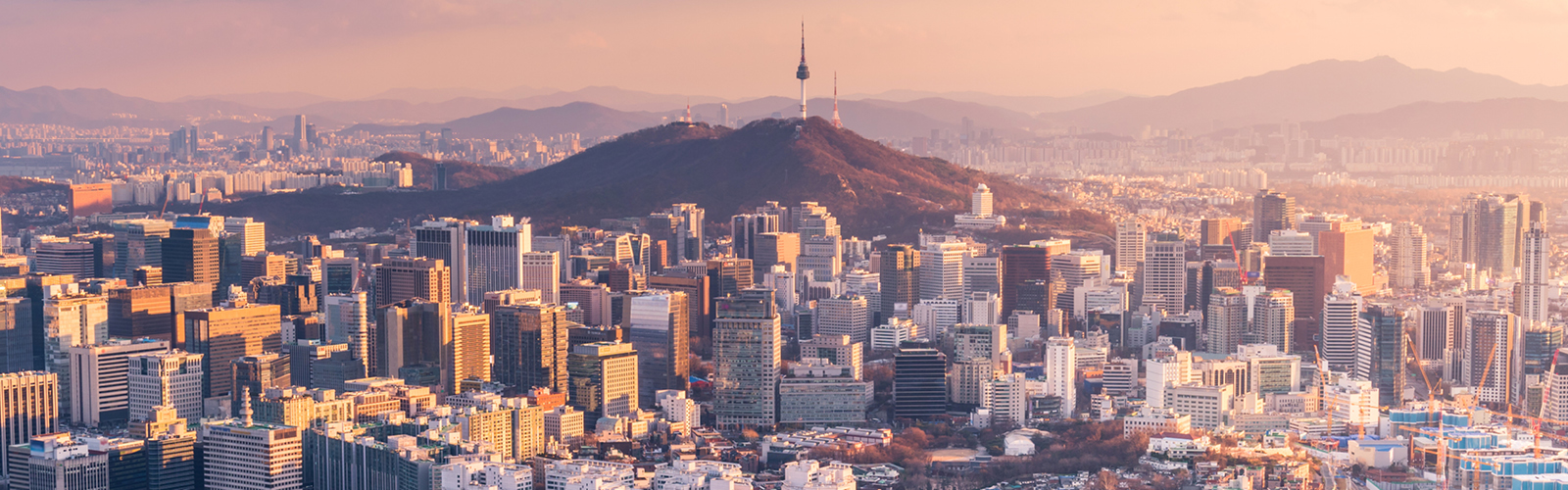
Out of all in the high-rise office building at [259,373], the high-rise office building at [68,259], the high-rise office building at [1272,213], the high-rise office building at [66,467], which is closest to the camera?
the high-rise office building at [66,467]

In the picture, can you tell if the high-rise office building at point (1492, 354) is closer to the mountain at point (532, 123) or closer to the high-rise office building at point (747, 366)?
the high-rise office building at point (747, 366)

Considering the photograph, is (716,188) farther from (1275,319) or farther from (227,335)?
(227,335)

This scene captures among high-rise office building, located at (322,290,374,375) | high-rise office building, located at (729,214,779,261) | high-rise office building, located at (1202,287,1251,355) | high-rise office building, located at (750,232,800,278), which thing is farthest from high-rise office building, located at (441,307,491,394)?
high-rise office building, located at (729,214,779,261)

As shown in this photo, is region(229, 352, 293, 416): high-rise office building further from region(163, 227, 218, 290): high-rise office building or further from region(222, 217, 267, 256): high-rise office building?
region(222, 217, 267, 256): high-rise office building

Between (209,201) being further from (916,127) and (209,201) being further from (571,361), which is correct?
(571,361)

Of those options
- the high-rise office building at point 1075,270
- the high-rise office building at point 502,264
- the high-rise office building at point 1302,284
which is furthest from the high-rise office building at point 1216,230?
the high-rise office building at point 502,264

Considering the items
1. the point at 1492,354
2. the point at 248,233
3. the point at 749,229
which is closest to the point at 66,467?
the point at 1492,354
